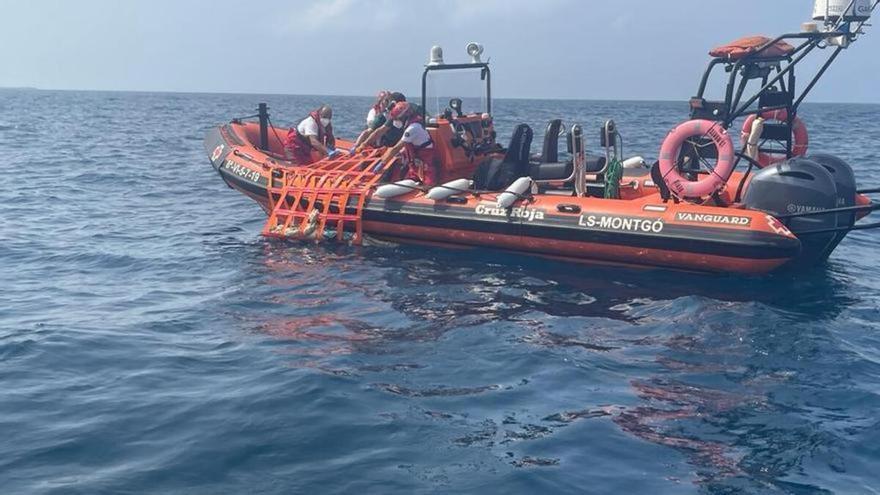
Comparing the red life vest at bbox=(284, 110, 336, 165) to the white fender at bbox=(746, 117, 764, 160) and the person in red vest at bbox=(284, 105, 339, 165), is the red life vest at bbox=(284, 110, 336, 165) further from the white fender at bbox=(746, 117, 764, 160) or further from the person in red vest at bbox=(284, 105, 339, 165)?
the white fender at bbox=(746, 117, 764, 160)

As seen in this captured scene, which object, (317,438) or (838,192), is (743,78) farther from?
(317,438)

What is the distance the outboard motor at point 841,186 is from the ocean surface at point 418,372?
0.68 metres

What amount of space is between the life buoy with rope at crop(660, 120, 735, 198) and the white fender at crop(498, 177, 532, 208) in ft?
5.15

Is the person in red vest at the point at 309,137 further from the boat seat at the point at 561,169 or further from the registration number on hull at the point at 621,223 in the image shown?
the registration number on hull at the point at 621,223

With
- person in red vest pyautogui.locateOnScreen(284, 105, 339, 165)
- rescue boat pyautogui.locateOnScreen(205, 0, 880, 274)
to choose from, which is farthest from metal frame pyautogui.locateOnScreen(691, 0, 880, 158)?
person in red vest pyautogui.locateOnScreen(284, 105, 339, 165)

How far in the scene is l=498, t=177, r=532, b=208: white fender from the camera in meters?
10.6

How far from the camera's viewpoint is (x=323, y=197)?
1192 centimetres

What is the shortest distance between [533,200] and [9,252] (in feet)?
20.7

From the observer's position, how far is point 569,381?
668cm

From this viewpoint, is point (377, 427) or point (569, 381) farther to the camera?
point (569, 381)

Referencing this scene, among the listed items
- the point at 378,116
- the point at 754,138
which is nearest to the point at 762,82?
the point at 754,138

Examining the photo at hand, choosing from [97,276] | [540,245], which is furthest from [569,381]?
[97,276]

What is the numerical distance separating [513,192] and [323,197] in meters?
2.69

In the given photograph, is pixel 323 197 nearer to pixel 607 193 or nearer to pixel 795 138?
pixel 607 193
